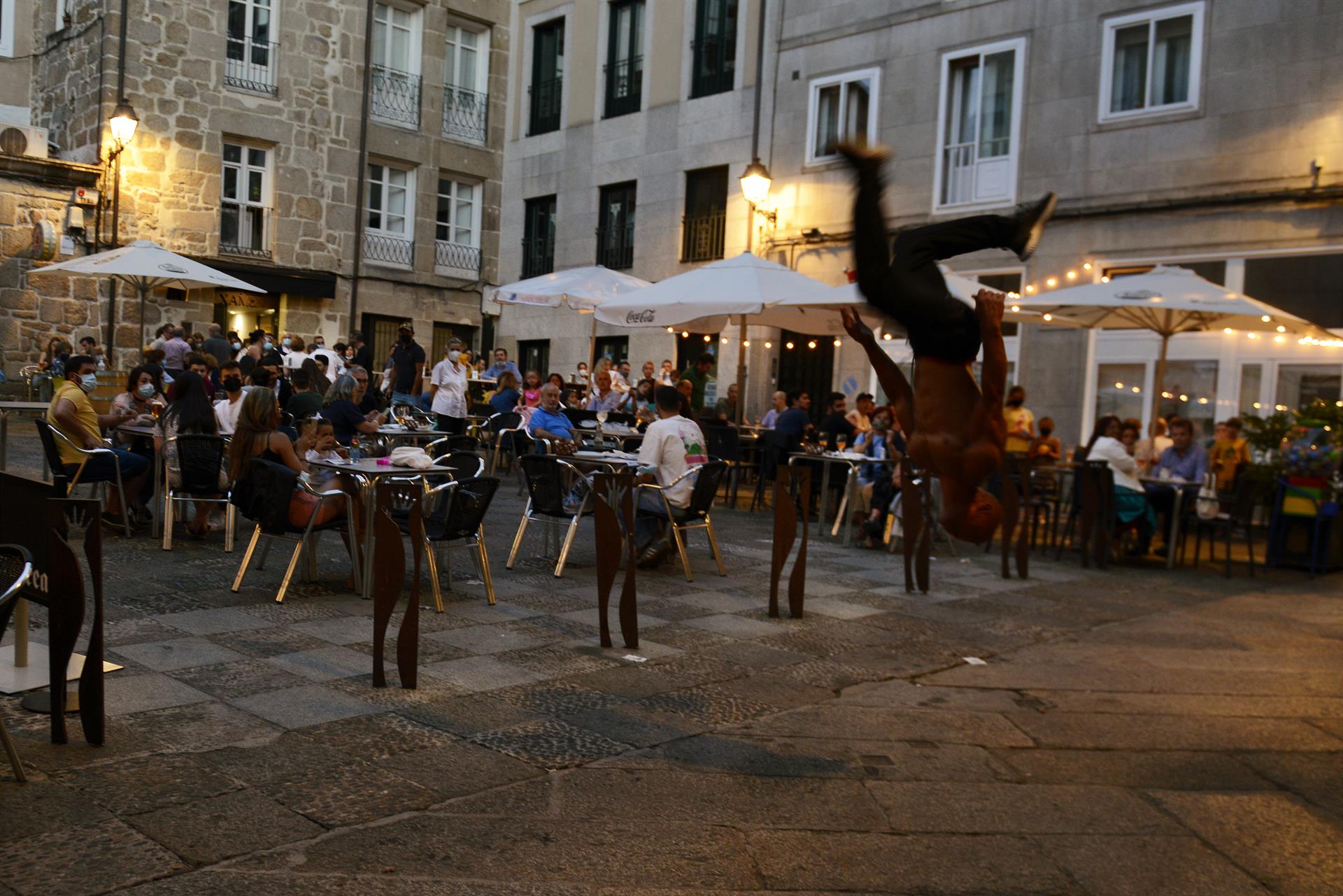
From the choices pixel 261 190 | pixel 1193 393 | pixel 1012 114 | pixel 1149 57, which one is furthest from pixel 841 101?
pixel 261 190

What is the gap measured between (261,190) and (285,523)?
1697 cm

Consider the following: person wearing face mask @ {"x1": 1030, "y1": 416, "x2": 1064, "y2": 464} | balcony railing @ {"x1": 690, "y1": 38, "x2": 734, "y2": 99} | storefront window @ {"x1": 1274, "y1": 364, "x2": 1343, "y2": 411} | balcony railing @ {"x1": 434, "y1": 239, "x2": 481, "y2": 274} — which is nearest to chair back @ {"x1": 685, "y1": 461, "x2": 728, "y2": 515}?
person wearing face mask @ {"x1": 1030, "y1": 416, "x2": 1064, "y2": 464}

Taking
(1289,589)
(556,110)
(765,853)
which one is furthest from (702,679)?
(556,110)

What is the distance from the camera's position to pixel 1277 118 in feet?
44.6

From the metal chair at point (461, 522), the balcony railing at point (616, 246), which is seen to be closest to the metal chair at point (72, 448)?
the metal chair at point (461, 522)

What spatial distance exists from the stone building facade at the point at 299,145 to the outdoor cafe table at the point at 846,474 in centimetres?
1225

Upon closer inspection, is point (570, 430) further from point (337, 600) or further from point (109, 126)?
point (109, 126)

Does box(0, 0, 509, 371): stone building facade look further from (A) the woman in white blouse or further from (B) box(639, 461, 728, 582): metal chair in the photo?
(A) the woman in white blouse

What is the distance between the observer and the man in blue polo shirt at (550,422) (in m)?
10.2

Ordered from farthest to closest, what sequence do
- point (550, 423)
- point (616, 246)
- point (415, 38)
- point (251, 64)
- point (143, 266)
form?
1. point (415, 38)
2. point (616, 246)
3. point (251, 64)
4. point (143, 266)
5. point (550, 423)

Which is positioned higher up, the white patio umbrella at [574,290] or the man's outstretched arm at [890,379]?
the white patio umbrella at [574,290]

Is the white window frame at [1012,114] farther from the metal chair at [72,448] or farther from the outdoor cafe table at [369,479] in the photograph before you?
the metal chair at [72,448]

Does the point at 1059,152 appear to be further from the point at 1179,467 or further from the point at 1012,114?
the point at 1179,467

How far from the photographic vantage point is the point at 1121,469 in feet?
36.2
